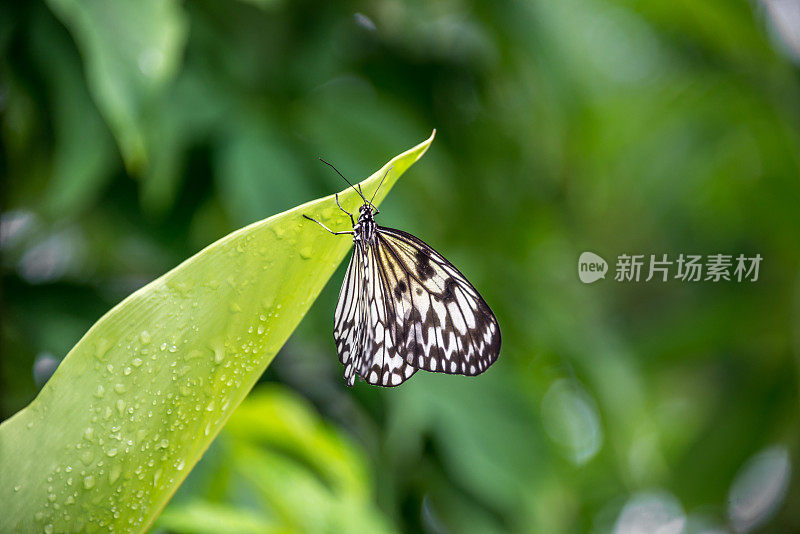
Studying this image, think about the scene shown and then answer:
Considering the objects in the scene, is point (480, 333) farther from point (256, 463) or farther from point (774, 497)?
point (774, 497)

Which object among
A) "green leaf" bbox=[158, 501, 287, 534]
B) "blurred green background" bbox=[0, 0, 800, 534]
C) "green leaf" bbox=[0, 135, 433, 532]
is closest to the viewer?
"green leaf" bbox=[0, 135, 433, 532]

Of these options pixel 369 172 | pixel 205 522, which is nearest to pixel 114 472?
pixel 205 522

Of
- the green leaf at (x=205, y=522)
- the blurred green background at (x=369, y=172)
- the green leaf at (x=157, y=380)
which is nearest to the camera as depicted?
the green leaf at (x=157, y=380)

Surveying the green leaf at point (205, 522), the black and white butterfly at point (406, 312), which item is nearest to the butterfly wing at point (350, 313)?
the black and white butterfly at point (406, 312)

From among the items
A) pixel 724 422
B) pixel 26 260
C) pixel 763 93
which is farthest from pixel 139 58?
pixel 724 422

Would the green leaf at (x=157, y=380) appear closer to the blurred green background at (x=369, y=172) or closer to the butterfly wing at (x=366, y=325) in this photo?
the butterfly wing at (x=366, y=325)

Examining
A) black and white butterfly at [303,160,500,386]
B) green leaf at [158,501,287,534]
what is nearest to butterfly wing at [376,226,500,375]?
black and white butterfly at [303,160,500,386]

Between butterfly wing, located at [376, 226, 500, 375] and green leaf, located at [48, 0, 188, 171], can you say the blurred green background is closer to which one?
green leaf, located at [48, 0, 188, 171]
